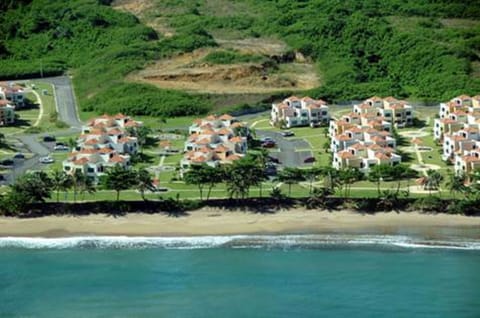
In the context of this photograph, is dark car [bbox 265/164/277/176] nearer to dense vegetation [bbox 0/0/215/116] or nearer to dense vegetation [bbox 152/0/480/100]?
dense vegetation [bbox 0/0/215/116]

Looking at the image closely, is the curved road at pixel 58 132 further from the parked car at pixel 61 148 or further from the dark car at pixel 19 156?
the dark car at pixel 19 156

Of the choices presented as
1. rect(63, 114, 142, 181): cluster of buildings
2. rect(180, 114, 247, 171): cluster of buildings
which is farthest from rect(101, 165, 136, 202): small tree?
rect(180, 114, 247, 171): cluster of buildings

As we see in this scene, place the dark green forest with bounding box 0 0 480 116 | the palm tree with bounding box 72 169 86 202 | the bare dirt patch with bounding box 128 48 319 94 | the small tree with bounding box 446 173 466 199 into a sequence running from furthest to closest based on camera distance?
the bare dirt patch with bounding box 128 48 319 94
the dark green forest with bounding box 0 0 480 116
the palm tree with bounding box 72 169 86 202
the small tree with bounding box 446 173 466 199

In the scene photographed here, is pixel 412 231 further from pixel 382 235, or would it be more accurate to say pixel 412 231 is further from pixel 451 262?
pixel 451 262

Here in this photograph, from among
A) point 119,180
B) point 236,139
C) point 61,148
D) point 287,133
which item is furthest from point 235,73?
point 119,180

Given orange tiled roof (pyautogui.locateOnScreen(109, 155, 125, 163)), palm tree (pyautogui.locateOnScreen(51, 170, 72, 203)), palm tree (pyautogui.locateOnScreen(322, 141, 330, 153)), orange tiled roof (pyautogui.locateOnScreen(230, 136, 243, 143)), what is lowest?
palm tree (pyautogui.locateOnScreen(51, 170, 72, 203))

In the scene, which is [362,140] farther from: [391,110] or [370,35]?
[370,35]
